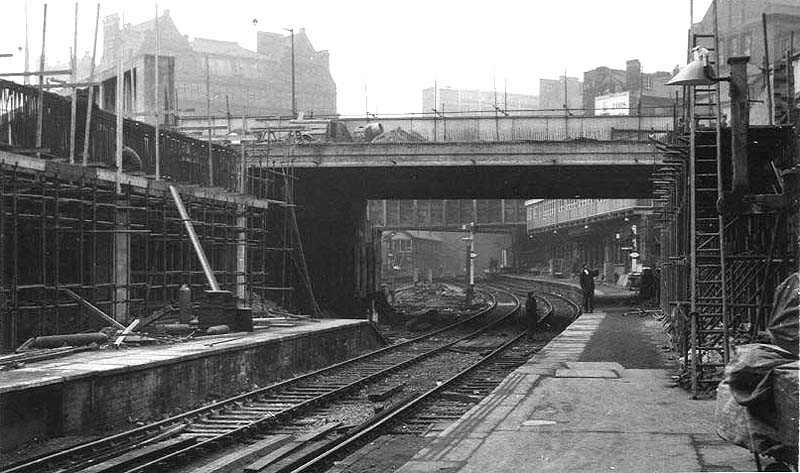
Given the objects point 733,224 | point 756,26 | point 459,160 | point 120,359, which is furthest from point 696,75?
point 756,26

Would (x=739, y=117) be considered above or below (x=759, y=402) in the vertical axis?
above

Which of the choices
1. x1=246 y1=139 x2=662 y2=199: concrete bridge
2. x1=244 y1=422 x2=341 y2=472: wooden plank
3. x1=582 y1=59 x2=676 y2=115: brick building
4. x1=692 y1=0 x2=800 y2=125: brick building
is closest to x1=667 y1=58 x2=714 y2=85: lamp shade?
x1=244 y1=422 x2=341 y2=472: wooden plank

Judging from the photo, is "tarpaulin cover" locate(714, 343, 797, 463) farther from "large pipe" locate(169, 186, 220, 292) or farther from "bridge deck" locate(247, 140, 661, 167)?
"bridge deck" locate(247, 140, 661, 167)

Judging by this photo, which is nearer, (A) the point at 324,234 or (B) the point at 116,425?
(B) the point at 116,425

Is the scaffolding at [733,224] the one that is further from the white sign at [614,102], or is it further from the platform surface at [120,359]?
Answer: the white sign at [614,102]

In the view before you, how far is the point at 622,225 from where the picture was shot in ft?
177

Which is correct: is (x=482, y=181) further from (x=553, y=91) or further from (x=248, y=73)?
(x=553, y=91)

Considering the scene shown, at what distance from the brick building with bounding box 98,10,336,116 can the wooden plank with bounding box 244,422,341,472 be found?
54078 millimetres

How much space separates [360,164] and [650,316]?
1142 centimetres

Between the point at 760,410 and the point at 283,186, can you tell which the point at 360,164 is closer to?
the point at 283,186

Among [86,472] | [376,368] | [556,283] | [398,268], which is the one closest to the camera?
[86,472]

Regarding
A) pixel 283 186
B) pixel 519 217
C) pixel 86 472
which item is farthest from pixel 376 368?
pixel 519 217

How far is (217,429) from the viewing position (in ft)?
39.6

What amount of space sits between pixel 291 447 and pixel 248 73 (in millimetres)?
64276
